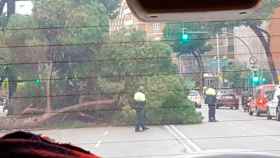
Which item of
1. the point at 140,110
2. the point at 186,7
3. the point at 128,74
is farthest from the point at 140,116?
the point at 186,7

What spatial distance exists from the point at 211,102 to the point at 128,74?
383 millimetres

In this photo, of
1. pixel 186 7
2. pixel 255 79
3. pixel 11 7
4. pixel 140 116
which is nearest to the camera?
pixel 186 7

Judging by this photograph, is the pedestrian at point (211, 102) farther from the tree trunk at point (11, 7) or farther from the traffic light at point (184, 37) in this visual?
the tree trunk at point (11, 7)

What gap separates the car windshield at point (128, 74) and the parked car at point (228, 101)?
10 mm

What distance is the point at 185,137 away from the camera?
2773 mm

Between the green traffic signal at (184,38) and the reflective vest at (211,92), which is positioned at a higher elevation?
the green traffic signal at (184,38)

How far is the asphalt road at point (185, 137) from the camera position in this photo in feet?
8.61

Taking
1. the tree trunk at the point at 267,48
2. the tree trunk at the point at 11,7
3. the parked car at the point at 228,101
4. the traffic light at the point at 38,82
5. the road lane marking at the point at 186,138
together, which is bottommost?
Result: the road lane marking at the point at 186,138

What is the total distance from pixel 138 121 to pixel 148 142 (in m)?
0.11

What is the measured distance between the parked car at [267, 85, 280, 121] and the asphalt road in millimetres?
32

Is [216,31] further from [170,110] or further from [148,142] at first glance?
[148,142]

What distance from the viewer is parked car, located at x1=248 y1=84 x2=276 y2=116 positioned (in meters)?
2.77

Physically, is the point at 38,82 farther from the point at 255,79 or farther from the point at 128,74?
the point at 255,79

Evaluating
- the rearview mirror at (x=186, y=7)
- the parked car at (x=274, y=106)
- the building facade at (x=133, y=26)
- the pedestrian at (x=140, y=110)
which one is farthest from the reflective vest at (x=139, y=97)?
the rearview mirror at (x=186, y=7)
